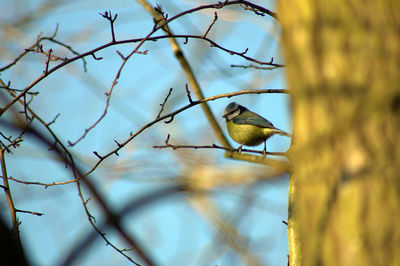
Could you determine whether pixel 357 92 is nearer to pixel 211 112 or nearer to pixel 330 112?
pixel 330 112

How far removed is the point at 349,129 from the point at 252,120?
4127 millimetres

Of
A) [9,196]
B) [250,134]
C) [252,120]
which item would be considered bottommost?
[9,196]

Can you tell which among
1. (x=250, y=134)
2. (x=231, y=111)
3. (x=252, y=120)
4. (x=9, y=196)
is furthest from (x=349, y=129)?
(x=231, y=111)

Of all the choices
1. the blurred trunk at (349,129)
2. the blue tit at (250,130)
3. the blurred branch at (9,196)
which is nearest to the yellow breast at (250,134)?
the blue tit at (250,130)

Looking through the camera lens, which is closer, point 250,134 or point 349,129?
point 349,129

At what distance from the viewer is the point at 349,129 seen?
1.39m

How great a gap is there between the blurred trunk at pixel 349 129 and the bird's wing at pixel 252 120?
388 centimetres

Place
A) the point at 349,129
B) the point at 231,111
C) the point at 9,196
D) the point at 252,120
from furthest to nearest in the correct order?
the point at 231,111 < the point at 252,120 < the point at 9,196 < the point at 349,129

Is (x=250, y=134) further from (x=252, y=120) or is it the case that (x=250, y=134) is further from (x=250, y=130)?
(x=252, y=120)

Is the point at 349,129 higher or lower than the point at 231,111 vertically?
lower

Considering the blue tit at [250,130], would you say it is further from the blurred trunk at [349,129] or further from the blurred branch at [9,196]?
the blurred trunk at [349,129]

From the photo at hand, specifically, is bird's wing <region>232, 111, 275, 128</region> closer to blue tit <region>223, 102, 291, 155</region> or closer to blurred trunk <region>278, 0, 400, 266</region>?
blue tit <region>223, 102, 291, 155</region>

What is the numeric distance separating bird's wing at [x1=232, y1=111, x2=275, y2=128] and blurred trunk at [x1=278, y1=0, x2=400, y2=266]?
3.88m

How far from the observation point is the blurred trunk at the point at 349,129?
1340mm
